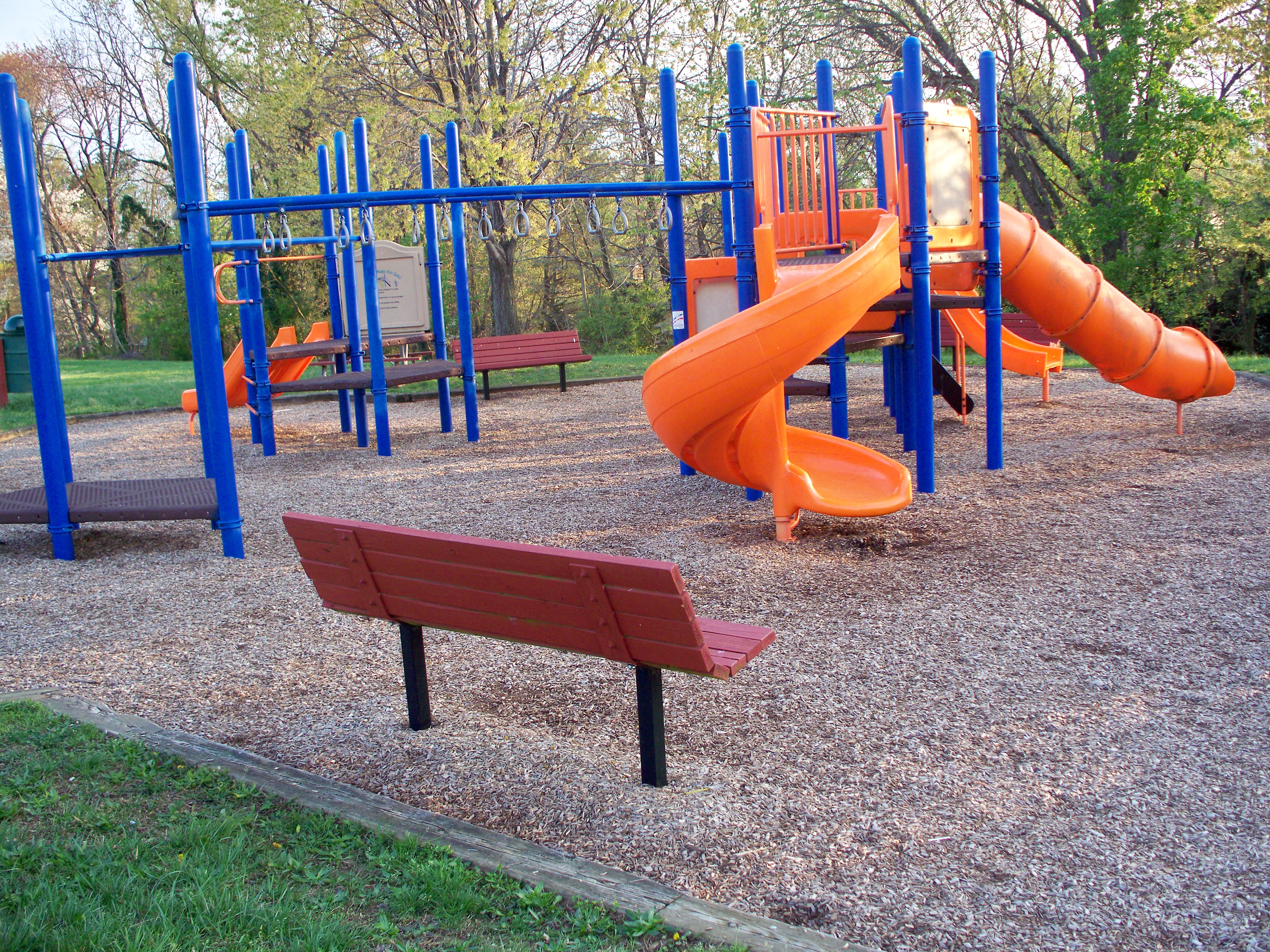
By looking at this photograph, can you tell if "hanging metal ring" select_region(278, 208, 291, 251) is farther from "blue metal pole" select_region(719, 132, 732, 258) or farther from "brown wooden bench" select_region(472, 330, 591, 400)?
"brown wooden bench" select_region(472, 330, 591, 400)

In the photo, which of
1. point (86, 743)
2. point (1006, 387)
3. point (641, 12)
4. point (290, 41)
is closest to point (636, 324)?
point (641, 12)

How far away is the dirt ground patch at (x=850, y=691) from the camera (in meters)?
2.71

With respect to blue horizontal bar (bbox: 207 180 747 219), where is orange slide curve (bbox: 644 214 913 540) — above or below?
below

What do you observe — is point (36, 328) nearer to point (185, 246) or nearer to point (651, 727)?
point (185, 246)

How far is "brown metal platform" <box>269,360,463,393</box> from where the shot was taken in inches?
413

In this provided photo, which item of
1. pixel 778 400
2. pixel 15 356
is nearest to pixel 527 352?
pixel 15 356

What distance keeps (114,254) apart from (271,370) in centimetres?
687

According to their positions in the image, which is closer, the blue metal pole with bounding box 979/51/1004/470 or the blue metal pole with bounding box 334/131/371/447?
the blue metal pole with bounding box 979/51/1004/470

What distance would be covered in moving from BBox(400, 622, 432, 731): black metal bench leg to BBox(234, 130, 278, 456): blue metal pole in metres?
7.60

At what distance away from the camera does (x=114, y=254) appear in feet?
23.1

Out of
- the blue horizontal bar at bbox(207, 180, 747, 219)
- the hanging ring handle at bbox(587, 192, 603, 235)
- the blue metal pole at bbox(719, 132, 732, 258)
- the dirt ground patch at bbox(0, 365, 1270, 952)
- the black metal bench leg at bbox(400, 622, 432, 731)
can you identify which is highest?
the blue metal pole at bbox(719, 132, 732, 258)

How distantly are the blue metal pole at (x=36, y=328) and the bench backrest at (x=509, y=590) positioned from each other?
149 inches

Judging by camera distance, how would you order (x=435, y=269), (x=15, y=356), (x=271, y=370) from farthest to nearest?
(x=15, y=356), (x=271, y=370), (x=435, y=269)

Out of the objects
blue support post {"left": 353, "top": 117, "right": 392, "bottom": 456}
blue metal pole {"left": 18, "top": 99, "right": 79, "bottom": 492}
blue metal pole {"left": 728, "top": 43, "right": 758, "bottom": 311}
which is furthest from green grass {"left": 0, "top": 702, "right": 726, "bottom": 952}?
blue support post {"left": 353, "top": 117, "right": 392, "bottom": 456}
